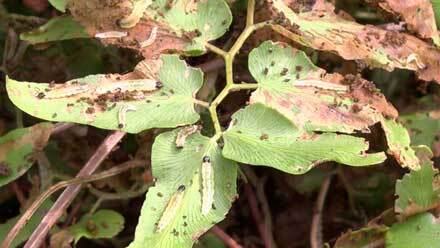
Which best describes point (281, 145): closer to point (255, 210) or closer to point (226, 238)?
point (226, 238)

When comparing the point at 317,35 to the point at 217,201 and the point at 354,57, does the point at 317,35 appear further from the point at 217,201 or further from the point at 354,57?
the point at 217,201

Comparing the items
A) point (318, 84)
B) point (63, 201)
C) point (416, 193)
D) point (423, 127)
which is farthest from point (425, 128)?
point (63, 201)

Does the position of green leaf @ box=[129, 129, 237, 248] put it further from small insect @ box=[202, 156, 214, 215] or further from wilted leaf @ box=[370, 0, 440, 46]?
wilted leaf @ box=[370, 0, 440, 46]

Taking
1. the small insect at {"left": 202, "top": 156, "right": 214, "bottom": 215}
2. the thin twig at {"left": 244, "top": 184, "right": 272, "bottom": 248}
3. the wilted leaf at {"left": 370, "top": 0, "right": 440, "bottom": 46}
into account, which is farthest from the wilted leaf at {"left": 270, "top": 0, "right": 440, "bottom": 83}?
the thin twig at {"left": 244, "top": 184, "right": 272, "bottom": 248}

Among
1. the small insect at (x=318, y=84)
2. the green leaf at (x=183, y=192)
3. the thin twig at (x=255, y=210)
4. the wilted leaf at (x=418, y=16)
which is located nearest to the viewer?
the green leaf at (x=183, y=192)

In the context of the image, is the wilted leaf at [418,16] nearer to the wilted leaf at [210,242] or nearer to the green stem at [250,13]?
the green stem at [250,13]

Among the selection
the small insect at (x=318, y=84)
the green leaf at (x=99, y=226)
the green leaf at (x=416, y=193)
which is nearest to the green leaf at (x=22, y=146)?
the green leaf at (x=99, y=226)

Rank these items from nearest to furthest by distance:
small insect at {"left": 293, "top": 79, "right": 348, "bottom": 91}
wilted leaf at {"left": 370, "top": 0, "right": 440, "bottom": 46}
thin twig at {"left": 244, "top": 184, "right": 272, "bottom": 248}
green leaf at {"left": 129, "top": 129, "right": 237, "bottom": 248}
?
green leaf at {"left": 129, "top": 129, "right": 237, "bottom": 248} < small insect at {"left": 293, "top": 79, "right": 348, "bottom": 91} < wilted leaf at {"left": 370, "top": 0, "right": 440, "bottom": 46} < thin twig at {"left": 244, "top": 184, "right": 272, "bottom": 248}
